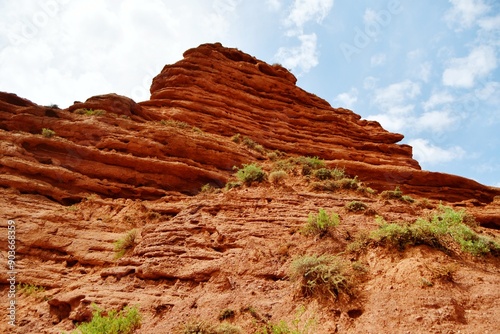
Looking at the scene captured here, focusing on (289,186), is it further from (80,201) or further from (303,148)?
(303,148)

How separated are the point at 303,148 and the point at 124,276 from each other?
58.6 ft

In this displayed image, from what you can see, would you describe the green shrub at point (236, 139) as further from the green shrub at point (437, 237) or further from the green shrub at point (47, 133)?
the green shrub at point (437, 237)

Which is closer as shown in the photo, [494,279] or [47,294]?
[494,279]

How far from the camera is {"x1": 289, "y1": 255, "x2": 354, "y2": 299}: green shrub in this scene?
257 inches

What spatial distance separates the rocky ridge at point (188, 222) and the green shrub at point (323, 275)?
237 millimetres

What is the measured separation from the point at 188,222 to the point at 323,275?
5039 millimetres

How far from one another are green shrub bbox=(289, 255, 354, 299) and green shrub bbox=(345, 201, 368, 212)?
3370mm

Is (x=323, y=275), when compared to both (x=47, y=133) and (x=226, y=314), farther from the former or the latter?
(x=47, y=133)

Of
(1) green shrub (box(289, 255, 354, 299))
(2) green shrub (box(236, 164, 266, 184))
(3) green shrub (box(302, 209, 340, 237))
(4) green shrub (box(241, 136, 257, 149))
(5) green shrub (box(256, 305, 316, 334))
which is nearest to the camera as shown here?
(5) green shrub (box(256, 305, 316, 334))

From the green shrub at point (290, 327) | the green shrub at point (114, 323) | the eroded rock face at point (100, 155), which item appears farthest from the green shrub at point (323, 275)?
the eroded rock face at point (100, 155)

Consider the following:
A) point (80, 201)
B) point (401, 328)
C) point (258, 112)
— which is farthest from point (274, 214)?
point (258, 112)

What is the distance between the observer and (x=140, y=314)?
→ 748 centimetres

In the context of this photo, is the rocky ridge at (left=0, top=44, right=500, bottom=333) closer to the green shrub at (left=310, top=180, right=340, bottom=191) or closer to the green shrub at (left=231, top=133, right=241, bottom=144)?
the green shrub at (left=310, top=180, right=340, bottom=191)

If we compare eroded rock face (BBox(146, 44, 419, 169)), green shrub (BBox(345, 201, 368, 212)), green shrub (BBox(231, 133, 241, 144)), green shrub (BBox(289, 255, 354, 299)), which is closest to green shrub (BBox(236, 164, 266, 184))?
green shrub (BBox(345, 201, 368, 212))
